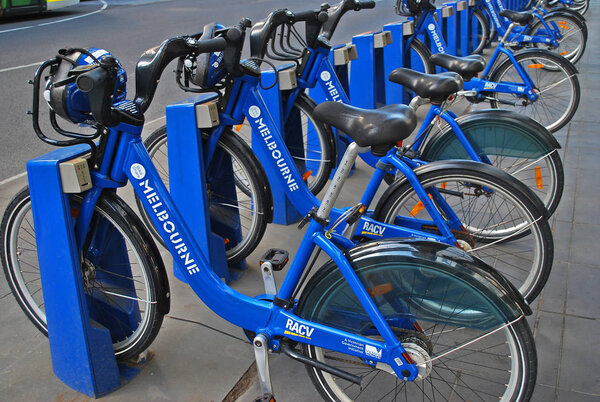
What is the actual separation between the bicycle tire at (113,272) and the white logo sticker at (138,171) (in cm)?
16

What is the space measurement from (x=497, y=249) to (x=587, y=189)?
1.33m

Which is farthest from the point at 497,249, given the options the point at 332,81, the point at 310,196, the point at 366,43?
the point at 366,43

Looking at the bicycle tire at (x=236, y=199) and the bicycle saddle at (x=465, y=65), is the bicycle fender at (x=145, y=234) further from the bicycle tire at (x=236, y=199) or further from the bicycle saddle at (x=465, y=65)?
the bicycle saddle at (x=465, y=65)

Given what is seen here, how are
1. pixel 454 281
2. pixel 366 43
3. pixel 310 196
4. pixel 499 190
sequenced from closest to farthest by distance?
pixel 454 281
pixel 499 190
pixel 310 196
pixel 366 43

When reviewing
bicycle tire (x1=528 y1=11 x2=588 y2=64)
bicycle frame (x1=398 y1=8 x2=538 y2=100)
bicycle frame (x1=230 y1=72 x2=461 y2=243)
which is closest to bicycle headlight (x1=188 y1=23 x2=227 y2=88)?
bicycle frame (x1=230 y1=72 x2=461 y2=243)

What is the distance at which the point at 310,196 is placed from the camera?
3.42 meters

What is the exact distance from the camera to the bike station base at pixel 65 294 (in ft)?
7.49

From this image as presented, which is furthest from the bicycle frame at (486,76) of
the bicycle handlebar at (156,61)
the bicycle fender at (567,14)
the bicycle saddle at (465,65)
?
the bicycle handlebar at (156,61)

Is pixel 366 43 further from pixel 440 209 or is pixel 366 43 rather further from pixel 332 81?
pixel 440 209

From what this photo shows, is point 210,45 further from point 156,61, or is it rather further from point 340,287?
point 340,287

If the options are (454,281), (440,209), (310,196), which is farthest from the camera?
(310,196)

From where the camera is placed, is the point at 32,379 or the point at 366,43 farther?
the point at 366,43

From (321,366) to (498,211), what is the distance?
1464mm

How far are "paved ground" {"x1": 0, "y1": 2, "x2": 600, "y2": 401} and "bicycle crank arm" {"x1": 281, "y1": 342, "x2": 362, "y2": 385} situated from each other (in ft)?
0.96
